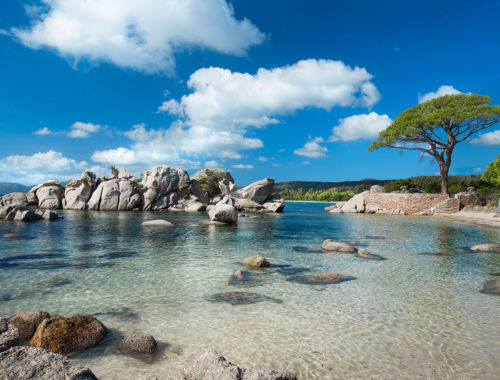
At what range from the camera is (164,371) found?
491 centimetres

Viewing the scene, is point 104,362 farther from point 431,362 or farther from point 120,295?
point 431,362

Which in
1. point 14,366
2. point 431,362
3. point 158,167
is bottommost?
point 431,362

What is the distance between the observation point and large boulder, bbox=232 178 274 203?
186 feet

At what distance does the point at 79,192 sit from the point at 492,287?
56.3 metres

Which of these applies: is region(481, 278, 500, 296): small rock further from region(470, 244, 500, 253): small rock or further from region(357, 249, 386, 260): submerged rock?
region(470, 244, 500, 253): small rock

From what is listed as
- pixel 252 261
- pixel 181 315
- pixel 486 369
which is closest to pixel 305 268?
pixel 252 261

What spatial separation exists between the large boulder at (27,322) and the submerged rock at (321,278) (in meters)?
7.15

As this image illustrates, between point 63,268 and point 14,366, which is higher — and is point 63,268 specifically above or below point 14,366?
below

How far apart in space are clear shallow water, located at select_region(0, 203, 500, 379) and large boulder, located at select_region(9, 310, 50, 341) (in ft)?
4.09

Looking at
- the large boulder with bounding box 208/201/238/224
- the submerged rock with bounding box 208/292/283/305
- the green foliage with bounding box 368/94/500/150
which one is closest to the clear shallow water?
the submerged rock with bounding box 208/292/283/305

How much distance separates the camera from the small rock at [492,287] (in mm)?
9180

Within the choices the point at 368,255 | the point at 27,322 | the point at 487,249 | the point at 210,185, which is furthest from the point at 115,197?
the point at 487,249

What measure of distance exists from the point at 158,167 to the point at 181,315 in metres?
52.1

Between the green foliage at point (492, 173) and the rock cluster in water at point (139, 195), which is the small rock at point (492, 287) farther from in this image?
the green foliage at point (492, 173)
